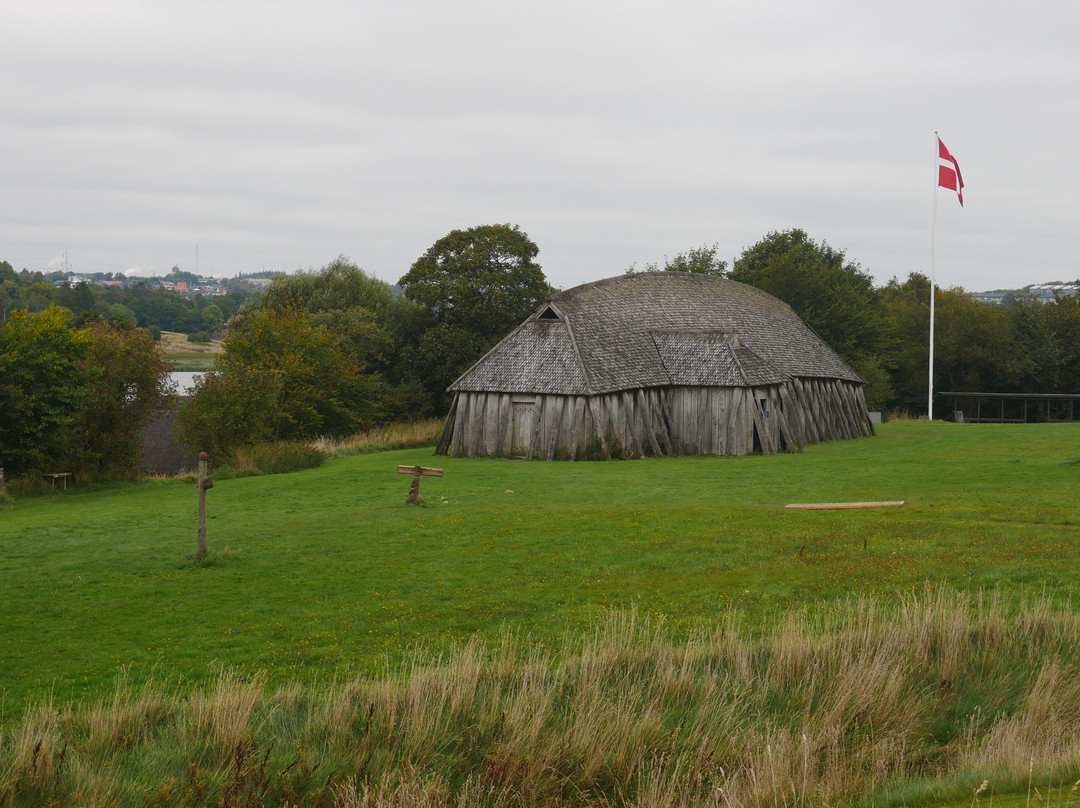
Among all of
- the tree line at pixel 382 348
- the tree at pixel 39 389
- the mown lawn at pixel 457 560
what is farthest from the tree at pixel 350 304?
the mown lawn at pixel 457 560

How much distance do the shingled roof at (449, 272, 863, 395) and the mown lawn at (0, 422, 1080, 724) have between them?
Result: 341 inches

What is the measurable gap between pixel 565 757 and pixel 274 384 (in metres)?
34.3

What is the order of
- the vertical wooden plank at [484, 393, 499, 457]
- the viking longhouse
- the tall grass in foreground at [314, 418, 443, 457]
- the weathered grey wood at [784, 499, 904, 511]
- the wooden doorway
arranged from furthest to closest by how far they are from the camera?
the tall grass in foreground at [314, 418, 443, 457] → the vertical wooden plank at [484, 393, 499, 457] → the wooden doorway → the viking longhouse → the weathered grey wood at [784, 499, 904, 511]

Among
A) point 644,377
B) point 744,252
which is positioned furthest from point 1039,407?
point 644,377

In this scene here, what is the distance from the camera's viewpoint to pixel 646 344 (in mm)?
41594

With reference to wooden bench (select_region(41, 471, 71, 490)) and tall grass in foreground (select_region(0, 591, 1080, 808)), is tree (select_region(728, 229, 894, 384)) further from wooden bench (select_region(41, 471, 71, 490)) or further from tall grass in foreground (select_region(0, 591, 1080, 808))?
tall grass in foreground (select_region(0, 591, 1080, 808))

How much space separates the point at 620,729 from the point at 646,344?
32974mm

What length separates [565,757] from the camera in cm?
898

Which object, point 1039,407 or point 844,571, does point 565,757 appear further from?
point 1039,407

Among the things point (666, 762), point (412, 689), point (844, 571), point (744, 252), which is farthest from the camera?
point (744, 252)

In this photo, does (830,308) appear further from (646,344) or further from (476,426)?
(476,426)

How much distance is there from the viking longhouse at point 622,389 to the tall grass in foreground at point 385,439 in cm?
518

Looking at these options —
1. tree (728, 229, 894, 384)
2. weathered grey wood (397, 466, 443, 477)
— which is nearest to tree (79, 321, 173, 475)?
weathered grey wood (397, 466, 443, 477)

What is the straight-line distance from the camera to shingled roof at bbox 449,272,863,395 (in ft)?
124
